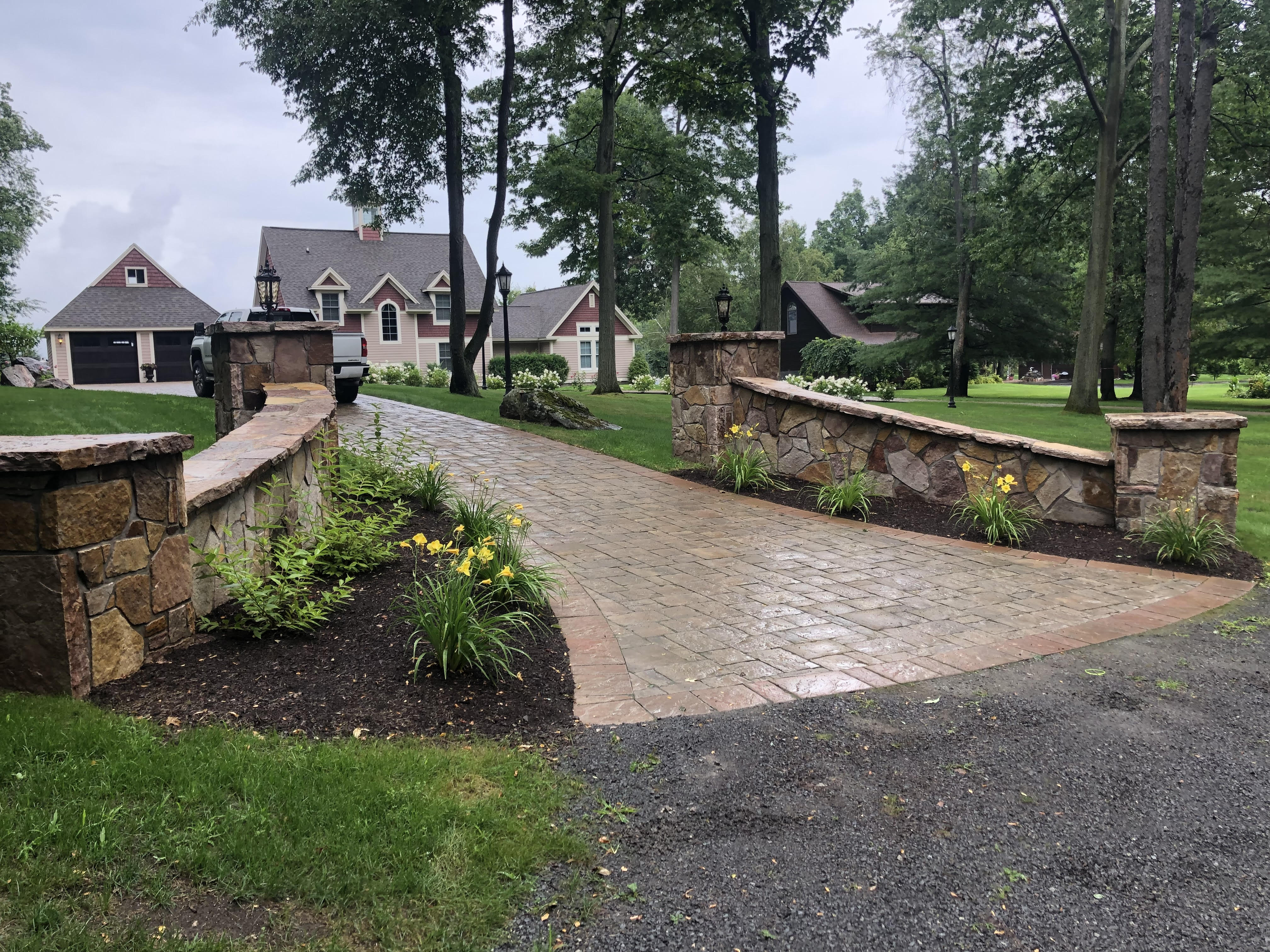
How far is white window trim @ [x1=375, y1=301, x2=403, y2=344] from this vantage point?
38281 mm

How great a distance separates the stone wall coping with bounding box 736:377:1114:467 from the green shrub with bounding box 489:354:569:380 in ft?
98.4

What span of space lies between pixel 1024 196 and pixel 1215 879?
24.1 m

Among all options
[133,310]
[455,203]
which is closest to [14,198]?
[133,310]

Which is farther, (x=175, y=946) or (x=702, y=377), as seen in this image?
(x=702, y=377)

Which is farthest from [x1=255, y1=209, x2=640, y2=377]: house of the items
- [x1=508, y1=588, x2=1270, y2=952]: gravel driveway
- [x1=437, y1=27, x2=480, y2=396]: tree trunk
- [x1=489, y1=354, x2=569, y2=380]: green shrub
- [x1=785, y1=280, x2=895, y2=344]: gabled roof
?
[x1=508, y1=588, x2=1270, y2=952]: gravel driveway

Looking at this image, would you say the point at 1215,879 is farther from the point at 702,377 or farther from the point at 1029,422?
the point at 1029,422

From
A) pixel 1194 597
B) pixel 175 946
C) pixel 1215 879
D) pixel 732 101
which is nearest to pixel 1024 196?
pixel 732 101

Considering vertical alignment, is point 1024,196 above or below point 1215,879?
above

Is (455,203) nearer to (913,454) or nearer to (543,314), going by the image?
(913,454)

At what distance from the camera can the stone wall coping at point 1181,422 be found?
20.5ft

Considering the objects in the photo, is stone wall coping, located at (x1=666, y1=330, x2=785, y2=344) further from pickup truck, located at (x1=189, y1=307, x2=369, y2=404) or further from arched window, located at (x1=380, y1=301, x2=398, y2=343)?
arched window, located at (x1=380, y1=301, x2=398, y2=343)

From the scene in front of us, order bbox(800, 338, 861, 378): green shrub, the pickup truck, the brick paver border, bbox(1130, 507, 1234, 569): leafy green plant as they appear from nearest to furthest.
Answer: the brick paver border → bbox(1130, 507, 1234, 569): leafy green plant → the pickup truck → bbox(800, 338, 861, 378): green shrub

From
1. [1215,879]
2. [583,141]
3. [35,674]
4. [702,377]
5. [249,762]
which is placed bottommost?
[1215,879]

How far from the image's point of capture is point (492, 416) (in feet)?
47.9
